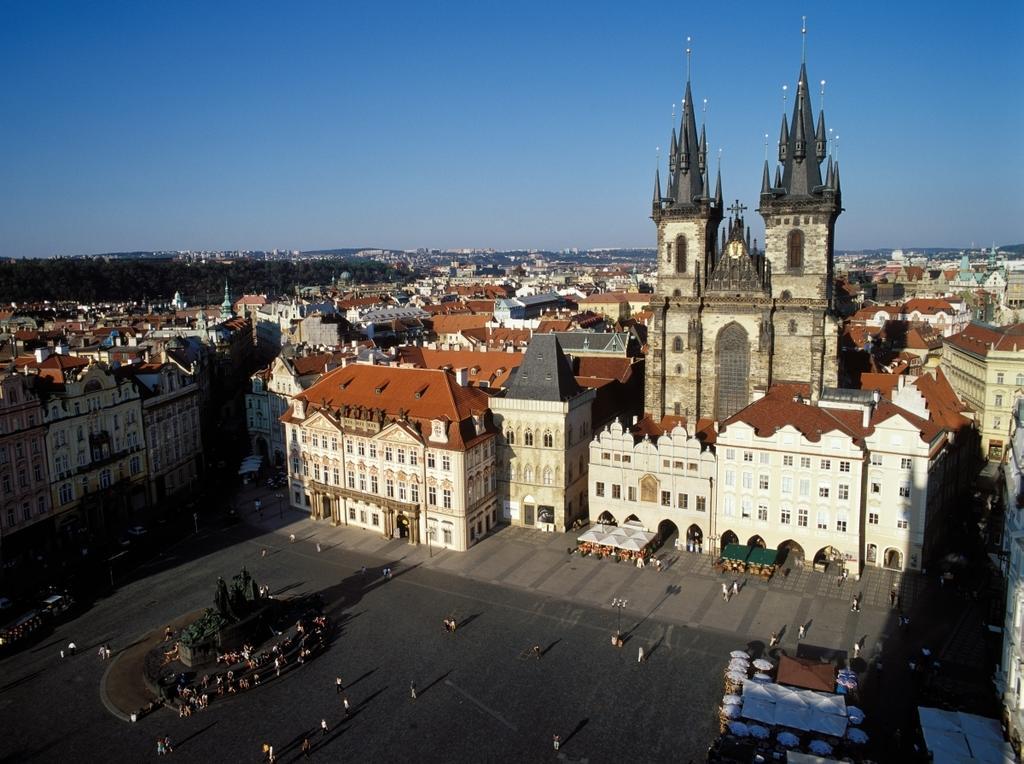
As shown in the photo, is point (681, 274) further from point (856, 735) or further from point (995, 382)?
point (856, 735)

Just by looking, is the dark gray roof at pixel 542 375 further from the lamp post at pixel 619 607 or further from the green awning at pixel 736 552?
the lamp post at pixel 619 607

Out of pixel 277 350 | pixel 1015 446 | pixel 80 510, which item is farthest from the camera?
pixel 277 350

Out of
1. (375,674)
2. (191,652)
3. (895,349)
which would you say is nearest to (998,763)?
(375,674)

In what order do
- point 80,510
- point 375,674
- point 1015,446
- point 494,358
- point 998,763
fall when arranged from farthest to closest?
point 494,358 → point 80,510 → point 375,674 → point 1015,446 → point 998,763

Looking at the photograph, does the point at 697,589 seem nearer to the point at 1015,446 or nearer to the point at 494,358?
the point at 1015,446

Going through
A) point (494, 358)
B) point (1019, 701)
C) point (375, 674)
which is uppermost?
point (494, 358)

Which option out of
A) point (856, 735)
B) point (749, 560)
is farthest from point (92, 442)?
point (856, 735)
